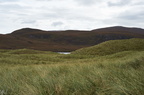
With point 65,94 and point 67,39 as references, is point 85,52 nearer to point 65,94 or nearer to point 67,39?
point 65,94

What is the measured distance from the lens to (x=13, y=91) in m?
4.96

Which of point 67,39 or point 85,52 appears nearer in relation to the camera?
point 85,52

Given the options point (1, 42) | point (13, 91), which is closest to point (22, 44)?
point (1, 42)

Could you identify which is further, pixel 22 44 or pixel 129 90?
pixel 22 44

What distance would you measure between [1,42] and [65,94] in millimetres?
92419

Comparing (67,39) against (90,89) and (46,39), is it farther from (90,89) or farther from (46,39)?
(90,89)

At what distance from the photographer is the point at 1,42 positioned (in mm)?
90812

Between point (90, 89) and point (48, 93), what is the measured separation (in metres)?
0.97

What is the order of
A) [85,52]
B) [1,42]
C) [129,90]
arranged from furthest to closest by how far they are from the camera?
[1,42]
[85,52]
[129,90]

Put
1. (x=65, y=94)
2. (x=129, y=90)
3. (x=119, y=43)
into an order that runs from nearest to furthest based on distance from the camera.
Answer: (x=129, y=90) < (x=65, y=94) < (x=119, y=43)

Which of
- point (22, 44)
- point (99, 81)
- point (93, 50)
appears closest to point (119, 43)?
point (93, 50)

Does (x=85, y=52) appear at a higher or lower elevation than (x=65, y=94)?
lower

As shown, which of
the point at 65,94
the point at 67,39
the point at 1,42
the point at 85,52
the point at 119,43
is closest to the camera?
the point at 65,94

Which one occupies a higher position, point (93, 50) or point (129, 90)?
point (129, 90)
